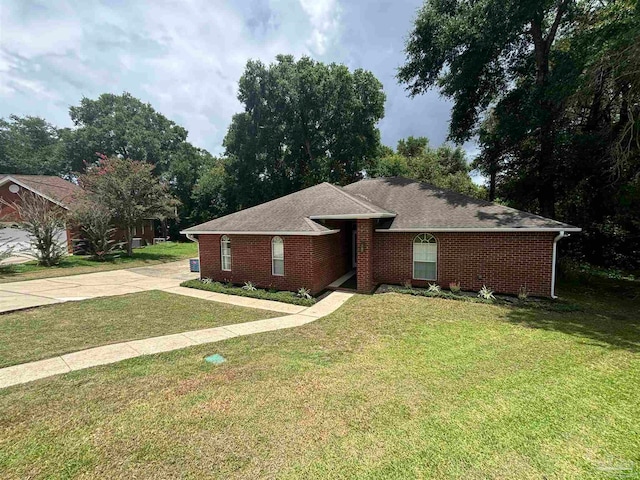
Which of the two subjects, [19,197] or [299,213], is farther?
[19,197]

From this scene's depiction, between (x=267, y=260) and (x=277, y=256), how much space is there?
470 millimetres

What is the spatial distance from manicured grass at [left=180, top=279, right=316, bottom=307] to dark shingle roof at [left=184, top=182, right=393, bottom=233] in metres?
2.33

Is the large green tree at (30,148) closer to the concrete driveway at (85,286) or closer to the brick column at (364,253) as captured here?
the concrete driveway at (85,286)

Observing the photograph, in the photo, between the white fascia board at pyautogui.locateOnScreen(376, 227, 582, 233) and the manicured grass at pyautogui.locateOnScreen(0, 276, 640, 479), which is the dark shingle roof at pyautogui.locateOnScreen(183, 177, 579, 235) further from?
the manicured grass at pyautogui.locateOnScreen(0, 276, 640, 479)

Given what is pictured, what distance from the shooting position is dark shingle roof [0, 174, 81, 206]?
22031mm

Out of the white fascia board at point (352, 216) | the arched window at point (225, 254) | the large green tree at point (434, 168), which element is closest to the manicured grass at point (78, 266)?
the arched window at point (225, 254)

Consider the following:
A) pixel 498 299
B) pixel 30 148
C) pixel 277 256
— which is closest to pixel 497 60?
pixel 498 299

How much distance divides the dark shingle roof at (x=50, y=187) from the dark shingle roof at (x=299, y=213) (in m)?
17.2

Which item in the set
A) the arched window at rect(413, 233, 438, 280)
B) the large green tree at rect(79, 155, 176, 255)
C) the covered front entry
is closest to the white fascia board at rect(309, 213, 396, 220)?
the covered front entry

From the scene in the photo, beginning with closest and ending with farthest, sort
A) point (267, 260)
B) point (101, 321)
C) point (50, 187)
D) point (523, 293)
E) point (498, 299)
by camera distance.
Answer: point (101, 321) → point (498, 299) → point (523, 293) → point (267, 260) → point (50, 187)

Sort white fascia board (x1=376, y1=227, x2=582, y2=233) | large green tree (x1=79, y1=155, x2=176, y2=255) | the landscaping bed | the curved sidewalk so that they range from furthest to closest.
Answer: large green tree (x1=79, y1=155, x2=176, y2=255)
white fascia board (x1=376, y1=227, x2=582, y2=233)
the landscaping bed
the curved sidewalk

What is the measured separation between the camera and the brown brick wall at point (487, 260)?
9812 mm

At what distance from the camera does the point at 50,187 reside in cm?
2434

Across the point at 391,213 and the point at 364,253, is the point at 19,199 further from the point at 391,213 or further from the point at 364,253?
the point at 391,213
